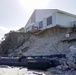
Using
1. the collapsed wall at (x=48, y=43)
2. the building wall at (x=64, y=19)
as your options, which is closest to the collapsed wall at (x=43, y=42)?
the collapsed wall at (x=48, y=43)

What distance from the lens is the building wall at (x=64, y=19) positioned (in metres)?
24.7

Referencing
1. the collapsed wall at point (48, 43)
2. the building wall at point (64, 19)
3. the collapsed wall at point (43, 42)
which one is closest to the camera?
the collapsed wall at point (48, 43)

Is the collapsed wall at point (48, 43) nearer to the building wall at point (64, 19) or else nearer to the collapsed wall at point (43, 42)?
the collapsed wall at point (43, 42)

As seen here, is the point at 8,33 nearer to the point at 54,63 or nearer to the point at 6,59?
the point at 6,59

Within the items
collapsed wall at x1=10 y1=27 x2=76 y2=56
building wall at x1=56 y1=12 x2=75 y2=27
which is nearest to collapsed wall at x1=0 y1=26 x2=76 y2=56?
collapsed wall at x1=10 y1=27 x2=76 y2=56

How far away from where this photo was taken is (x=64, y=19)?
2538 cm

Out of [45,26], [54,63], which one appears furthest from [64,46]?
[45,26]

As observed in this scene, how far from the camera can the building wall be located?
24678 mm

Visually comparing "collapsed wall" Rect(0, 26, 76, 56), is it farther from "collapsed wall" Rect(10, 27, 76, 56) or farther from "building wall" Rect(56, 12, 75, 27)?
"building wall" Rect(56, 12, 75, 27)

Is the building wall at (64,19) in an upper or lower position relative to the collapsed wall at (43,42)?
upper

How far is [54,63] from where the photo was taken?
15430mm

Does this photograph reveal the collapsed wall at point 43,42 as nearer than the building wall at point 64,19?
Yes

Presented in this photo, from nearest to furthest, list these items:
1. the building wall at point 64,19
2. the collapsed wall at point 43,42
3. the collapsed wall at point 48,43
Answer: the collapsed wall at point 48,43 → the collapsed wall at point 43,42 → the building wall at point 64,19

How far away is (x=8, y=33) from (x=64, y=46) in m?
15.7
